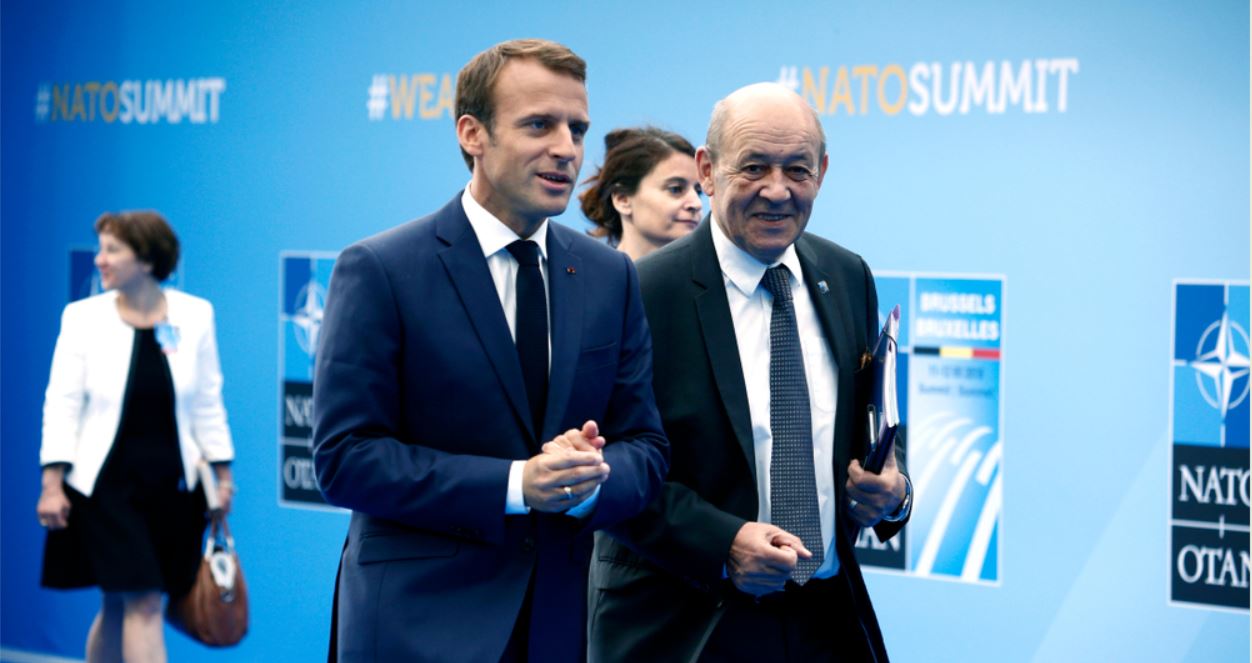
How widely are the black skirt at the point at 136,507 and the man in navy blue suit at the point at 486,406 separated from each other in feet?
10.5

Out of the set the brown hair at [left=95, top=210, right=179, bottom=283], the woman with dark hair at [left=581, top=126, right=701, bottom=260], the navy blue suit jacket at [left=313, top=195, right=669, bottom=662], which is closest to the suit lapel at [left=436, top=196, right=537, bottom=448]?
the navy blue suit jacket at [left=313, top=195, right=669, bottom=662]

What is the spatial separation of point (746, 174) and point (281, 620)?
4.16m

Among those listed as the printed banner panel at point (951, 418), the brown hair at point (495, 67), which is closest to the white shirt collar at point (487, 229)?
the brown hair at point (495, 67)

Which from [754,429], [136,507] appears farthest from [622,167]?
[136,507]

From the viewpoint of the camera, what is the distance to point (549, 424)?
2.38 metres

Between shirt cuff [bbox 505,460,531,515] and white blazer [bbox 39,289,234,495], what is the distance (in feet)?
11.4

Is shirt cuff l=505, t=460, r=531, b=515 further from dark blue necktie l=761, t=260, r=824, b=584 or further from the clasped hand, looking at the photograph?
dark blue necktie l=761, t=260, r=824, b=584

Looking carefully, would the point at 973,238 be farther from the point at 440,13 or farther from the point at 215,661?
the point at 215,661

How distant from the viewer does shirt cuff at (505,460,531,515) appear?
2281 mm

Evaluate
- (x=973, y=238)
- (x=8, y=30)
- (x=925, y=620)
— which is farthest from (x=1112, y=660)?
(x=8, y=30)

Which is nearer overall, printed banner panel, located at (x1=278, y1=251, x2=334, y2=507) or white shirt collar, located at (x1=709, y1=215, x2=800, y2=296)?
white shirt collar, located at (x1=709, y1=215, x2=800, y2=296)

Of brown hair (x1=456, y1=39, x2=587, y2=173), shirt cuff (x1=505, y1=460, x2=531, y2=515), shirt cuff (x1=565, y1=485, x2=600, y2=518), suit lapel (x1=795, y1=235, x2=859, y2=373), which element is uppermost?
brown hair (x1=456, y1=39, x2=587, y2=173)

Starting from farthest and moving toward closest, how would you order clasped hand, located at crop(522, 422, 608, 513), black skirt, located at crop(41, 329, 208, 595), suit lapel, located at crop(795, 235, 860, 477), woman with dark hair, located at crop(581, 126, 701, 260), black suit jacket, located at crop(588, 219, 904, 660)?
black skirt, located at crop(41, 329, 208, 595), woman with dark hair, located at crop(581, 126, 701, 260), suit lapel, located at crop(795, 235, 860, 477), black suit jacket, located at crop(588, 219, 904, 660), clasped hand, located at crop(522, 422, 608, 513)

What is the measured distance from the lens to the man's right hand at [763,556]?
2.48m
